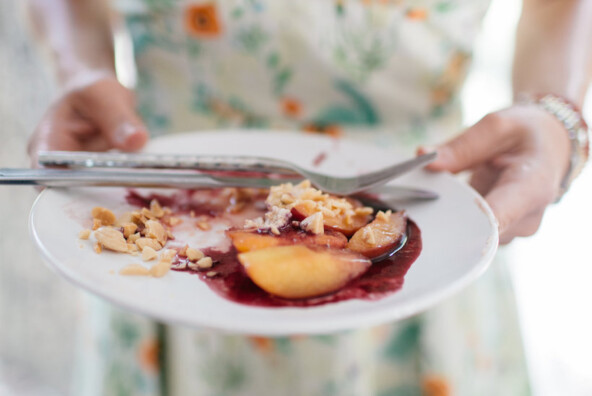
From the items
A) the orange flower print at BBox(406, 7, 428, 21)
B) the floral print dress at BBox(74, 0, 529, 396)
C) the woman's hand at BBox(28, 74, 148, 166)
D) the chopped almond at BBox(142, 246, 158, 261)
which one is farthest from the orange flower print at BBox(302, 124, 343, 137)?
the chopped almond at BBox(142, 246, 158, 261)

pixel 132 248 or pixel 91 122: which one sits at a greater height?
pixel 91 122

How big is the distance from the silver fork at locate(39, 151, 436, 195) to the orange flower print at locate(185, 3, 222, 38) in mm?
368

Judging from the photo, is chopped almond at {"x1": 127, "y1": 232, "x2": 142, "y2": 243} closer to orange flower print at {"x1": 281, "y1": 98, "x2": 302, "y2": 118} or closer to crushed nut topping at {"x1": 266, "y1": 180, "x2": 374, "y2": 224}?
crushed nut topping at {"x1": 266, "y1": 180, "x2": 374, "y2": 224}

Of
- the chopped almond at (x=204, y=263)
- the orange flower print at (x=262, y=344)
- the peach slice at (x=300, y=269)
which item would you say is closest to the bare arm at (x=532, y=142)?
the peach slice at (x=300, y=269)

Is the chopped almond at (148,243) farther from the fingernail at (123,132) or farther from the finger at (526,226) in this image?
the finger at (526,226)

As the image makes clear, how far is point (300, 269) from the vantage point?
0.43m

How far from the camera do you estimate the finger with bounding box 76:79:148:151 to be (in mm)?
685

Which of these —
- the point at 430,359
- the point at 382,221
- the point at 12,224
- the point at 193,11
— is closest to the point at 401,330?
the point at 430,359

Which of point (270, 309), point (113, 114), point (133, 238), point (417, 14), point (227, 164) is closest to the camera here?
point (270, 309)

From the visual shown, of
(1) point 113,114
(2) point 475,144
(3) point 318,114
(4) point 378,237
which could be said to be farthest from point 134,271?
(3) point 318,114

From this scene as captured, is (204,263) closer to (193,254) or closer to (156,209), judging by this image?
(193,254)

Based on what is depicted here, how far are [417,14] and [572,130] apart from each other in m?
0.33

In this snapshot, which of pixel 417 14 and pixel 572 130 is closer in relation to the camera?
pixel 572 130

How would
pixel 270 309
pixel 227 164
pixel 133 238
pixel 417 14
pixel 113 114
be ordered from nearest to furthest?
1. pixel 270 309
2. pixel 133 238
3. pixel 227 164
4. pixel 113 114
5. pixel 417 14
